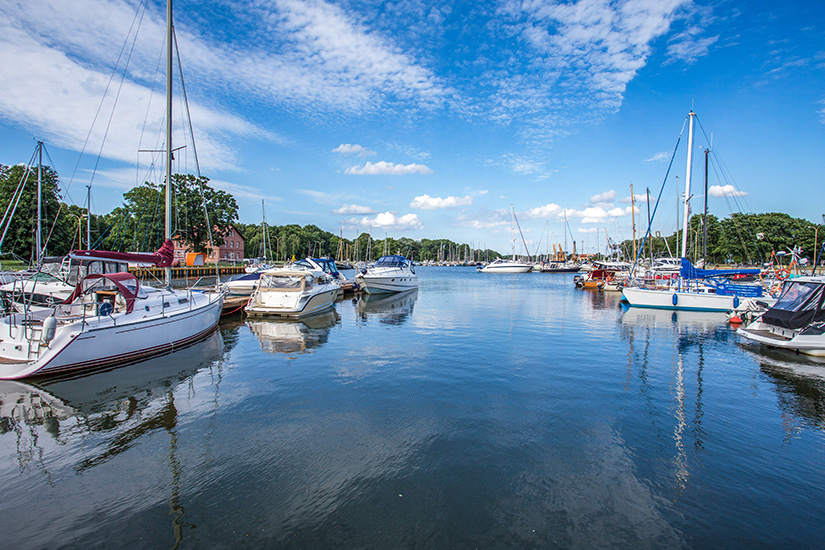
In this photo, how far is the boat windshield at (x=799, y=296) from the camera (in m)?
13.8

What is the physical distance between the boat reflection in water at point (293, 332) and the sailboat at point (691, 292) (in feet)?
71.3

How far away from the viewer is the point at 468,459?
6277 millimetres

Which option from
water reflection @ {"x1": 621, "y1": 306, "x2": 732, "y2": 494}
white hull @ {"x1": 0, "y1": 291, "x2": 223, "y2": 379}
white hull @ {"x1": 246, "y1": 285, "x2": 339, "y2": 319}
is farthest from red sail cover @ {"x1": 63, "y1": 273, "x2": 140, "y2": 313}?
water reflection @ {"x1": 621, "y1": 306, "x2": 732, "y2": 494}

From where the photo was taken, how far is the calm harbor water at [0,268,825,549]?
4.67 meters

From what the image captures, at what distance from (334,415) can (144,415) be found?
12.1ft

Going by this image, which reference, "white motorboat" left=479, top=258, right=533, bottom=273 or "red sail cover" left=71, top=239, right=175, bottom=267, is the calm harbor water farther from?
"white motorboat" left=479, top=258, right=533, bottom=273

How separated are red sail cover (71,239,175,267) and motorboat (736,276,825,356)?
2208 cm

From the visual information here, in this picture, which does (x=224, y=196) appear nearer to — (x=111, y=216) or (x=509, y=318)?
(x=111, y=216)

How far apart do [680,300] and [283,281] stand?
25839 mm

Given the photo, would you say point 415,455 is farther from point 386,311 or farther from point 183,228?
point 183,228

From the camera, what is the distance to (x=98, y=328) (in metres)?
10.8

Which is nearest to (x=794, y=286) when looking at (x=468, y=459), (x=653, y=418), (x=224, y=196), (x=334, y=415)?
(x=653, y=418)

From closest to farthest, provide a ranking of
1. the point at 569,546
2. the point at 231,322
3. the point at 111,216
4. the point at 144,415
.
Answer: the point at 569,546
the point at 144,415
the point at 231,322
the point at 111,216

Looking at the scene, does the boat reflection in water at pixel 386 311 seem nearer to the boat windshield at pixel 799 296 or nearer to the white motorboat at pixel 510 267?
the boat windshield at pixel 799 296
